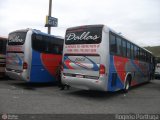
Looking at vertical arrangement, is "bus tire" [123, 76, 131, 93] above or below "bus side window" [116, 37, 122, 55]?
below

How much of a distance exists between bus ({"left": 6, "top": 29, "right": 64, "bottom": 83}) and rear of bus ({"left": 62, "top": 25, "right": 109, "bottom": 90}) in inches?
82.3

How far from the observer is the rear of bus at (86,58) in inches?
410

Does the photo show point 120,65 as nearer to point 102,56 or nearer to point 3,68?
point 102,56

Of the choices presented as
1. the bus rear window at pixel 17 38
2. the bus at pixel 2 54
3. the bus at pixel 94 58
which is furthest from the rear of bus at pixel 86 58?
the bus at pixel 2 54

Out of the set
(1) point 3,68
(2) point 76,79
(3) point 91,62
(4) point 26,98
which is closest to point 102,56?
(3) point 91,62

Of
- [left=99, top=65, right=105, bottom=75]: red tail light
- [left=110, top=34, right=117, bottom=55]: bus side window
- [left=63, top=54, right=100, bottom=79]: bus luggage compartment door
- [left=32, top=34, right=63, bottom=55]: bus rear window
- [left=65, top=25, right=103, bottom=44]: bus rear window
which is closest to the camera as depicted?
[left=99, top=65, right=105, bottom=75]: red tail light

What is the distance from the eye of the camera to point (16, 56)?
13.2 meters

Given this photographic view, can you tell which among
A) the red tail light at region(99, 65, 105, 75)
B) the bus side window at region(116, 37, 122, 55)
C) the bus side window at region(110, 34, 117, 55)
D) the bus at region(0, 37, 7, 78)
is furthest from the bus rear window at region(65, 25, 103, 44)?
the bus at region(0, 37, 7, 78)

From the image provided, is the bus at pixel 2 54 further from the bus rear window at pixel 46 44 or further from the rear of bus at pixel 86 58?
the rear of bus at pixel 86 58

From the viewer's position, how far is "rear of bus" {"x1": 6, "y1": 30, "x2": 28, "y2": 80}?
12875 mm

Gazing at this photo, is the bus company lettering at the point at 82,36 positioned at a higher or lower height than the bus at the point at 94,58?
higher

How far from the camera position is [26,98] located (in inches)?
390

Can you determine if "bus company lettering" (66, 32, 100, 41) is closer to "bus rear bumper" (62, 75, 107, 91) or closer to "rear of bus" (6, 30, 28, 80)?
"bus rear bumper" (62, 75, 107, 91)

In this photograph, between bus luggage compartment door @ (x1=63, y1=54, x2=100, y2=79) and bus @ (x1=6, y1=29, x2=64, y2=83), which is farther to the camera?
bus @ (x1=6, y1=29, x2=64, y2=83)
